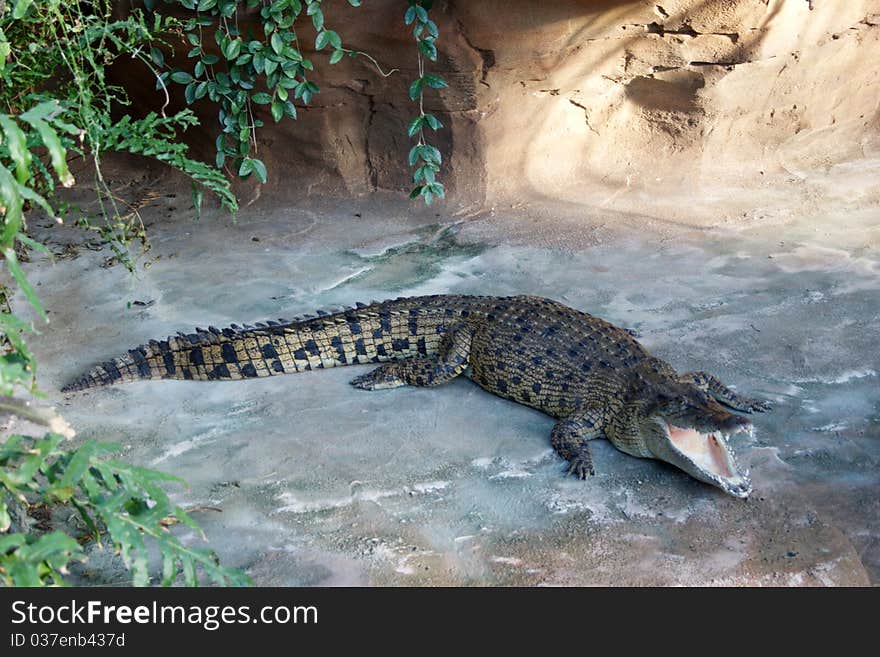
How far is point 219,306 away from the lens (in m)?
4.96

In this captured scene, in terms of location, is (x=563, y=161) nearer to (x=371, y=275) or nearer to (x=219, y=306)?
(x=371, y=275)

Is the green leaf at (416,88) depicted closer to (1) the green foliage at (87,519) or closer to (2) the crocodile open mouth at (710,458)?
(2) the crocodile open mouth at (710,458)

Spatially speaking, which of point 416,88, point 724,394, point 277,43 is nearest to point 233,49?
point 277,43

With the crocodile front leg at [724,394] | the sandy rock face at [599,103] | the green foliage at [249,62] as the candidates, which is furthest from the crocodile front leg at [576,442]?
the sandy rock face at [599,103]

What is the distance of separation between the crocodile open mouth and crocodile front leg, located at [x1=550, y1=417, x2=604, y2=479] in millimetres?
343

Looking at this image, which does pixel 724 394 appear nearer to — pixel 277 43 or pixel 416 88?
pixel 416 88

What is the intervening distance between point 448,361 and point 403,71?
2712mm

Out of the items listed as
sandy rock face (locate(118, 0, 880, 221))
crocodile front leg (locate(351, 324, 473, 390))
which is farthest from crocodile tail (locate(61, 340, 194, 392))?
sandy rock face (locate(118, 0, 880, 221))

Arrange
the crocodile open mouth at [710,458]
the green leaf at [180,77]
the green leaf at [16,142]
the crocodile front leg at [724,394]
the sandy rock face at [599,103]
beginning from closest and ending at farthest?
1. the green leaf at [16,142]
2. the crocodile open mouth at [710,458]
3. the crocodile front leg at [724,394]
4. the green leaf at [180,77]
5. the sandy rock face at [599,103]

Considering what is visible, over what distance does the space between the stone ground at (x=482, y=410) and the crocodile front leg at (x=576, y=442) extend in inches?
2.2

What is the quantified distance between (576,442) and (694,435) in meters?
0.46

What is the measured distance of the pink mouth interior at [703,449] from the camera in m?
3.38

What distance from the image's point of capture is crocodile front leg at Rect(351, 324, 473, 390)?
13.8ft

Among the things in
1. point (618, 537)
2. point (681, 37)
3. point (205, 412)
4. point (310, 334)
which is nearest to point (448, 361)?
point (310, 334)
